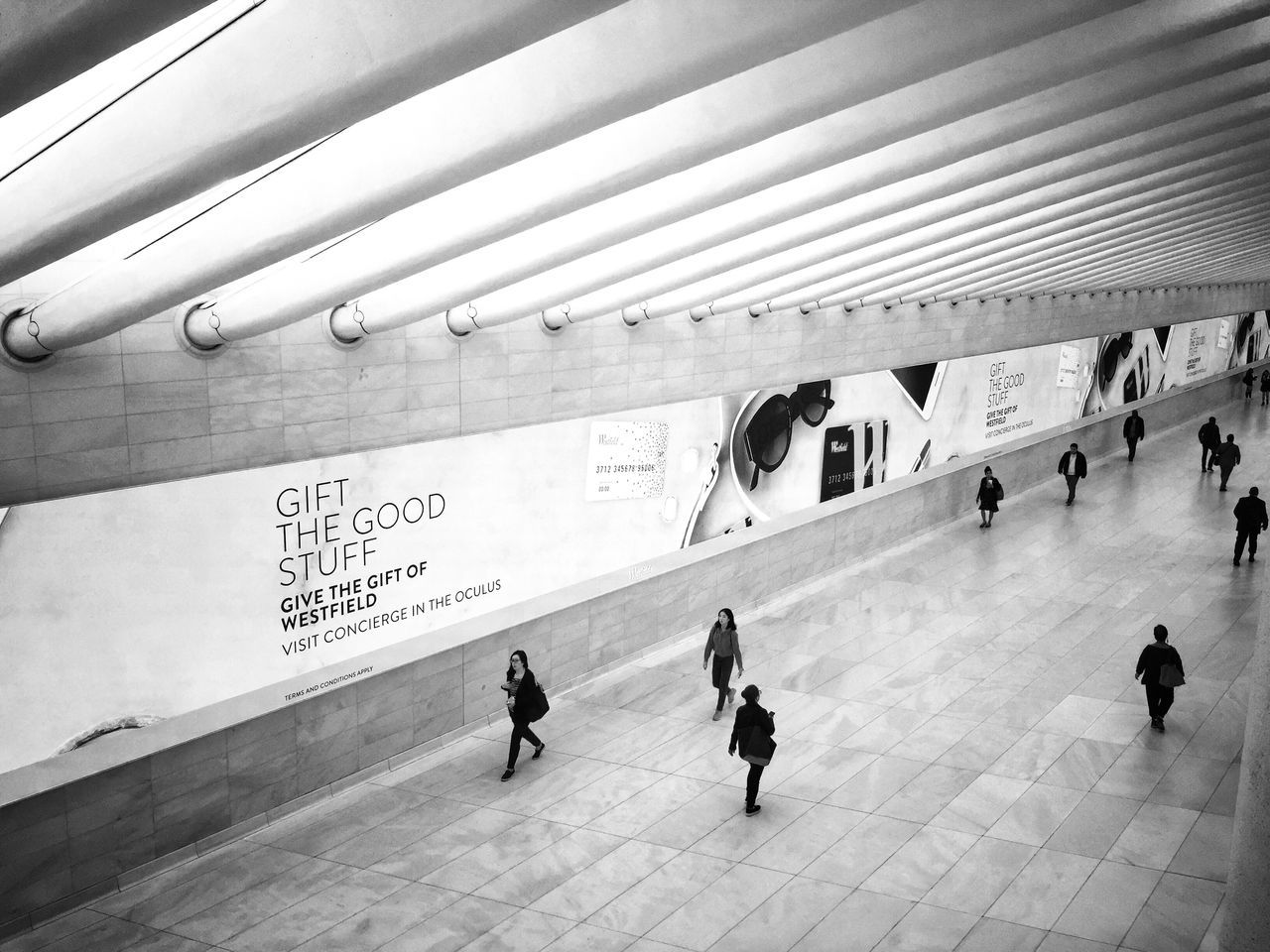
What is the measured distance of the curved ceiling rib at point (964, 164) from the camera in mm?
6652

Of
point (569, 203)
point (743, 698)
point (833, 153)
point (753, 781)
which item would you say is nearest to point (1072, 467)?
point (743, 698)

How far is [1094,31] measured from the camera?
17.6 feet

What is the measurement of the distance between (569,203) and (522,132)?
3.94 feet

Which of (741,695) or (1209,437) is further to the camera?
(1209,437)

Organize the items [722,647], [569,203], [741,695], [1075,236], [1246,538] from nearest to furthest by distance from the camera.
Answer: [569,203]
[741,695]
[722,647]
[1075,236]
[1246,538]

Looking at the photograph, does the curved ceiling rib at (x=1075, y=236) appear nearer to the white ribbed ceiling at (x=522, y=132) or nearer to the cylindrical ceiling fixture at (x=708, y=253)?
the white ribbed ceiling at (x=522, y=132)

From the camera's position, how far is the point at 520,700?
994 cm

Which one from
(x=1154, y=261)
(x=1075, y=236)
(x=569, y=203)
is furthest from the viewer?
(x=1154, y=261)

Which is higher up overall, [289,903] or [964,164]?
[964,164]

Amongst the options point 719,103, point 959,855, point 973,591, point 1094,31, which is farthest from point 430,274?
point 973,591

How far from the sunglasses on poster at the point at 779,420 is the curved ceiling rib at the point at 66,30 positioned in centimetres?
1166

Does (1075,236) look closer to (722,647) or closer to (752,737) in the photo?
(722,647)

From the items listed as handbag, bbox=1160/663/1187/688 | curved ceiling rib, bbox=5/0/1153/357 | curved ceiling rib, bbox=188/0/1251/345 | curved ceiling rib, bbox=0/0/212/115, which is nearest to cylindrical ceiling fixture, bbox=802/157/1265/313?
handbag, bbox=1160/663/1187/688

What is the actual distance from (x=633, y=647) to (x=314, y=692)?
4694 millimetres
